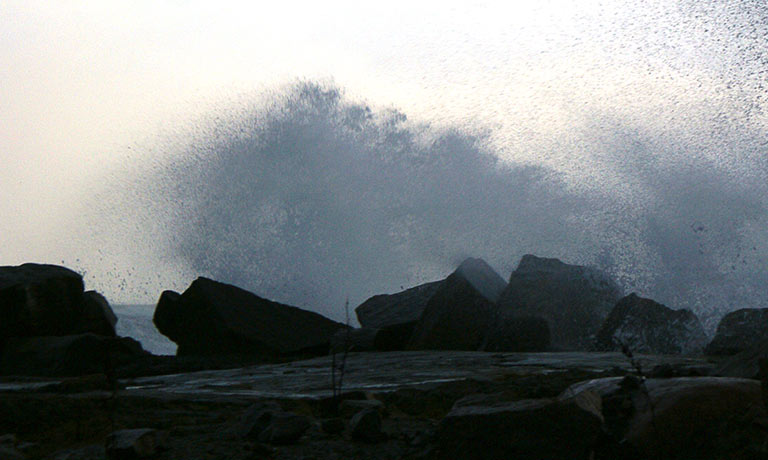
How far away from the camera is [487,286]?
391 inches

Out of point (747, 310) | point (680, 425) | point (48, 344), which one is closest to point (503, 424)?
point (680, 425)

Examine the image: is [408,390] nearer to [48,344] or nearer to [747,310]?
[747,310]

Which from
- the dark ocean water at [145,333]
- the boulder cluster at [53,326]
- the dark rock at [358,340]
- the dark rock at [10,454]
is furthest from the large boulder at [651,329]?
the dark ocean water at [145,333]

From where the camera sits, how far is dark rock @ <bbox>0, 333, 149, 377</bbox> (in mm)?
8750

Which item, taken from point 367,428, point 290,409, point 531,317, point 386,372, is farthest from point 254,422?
point 531,317

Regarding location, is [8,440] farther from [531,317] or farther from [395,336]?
[395,336]

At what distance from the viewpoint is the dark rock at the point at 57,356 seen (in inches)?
344

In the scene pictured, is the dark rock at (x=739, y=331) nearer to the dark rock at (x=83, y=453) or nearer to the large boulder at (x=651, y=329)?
the large boulder at (x=651, y=329)

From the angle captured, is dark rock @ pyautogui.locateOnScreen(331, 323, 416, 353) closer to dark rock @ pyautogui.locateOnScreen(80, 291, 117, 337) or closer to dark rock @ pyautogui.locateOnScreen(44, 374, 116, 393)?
dark rock @ pyautogui.locateOnScreen(80, 291, 117, 337)

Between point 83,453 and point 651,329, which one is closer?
point 83,453

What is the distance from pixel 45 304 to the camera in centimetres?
1021

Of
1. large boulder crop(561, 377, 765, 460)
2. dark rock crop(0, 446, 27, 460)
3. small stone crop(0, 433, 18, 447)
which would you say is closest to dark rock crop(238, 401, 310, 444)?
dark rock crop(0, 446, 27, 460)

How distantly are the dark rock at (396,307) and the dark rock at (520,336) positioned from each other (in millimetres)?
1316

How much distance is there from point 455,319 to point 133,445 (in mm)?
6521
